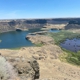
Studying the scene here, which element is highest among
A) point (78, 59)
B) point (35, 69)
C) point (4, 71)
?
point (4, 71)

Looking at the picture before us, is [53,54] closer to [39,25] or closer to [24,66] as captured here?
[24,66]

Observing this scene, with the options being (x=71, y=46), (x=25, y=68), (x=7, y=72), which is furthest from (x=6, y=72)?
(x=71, y=46)

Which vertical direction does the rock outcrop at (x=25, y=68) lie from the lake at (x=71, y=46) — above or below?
above

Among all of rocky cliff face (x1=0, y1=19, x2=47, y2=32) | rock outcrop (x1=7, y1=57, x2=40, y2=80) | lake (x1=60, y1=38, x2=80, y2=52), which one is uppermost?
rock outcrop (x1=7, y1=57, x2=40, y2=80)

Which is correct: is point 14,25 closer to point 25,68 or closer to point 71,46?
point 71,46

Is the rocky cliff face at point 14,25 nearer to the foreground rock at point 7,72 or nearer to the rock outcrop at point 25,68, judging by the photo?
the rock outcrop at point 25,68

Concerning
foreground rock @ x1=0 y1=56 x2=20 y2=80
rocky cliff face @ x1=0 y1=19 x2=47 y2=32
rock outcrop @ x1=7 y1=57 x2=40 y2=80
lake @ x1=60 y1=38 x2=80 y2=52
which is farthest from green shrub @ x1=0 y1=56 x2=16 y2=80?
rocky cliff face @ x1=0 y1=19 x2=47 y2=32

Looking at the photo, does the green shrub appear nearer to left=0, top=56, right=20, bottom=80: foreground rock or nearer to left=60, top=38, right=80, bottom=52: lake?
left=0, top=56, right=20, bottom=80: foreground rock

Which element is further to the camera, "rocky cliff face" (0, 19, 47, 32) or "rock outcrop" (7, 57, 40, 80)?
"rocky cliff face" (0, 19, 47, 32)

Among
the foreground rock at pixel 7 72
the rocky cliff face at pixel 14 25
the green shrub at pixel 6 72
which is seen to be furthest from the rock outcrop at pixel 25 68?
the rocky cliff face at pixel 14 25

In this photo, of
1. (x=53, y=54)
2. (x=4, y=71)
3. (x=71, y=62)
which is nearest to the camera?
(x=4, y=71)

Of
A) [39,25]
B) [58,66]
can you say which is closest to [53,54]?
[58,66]
